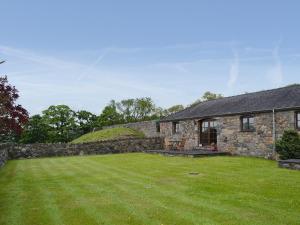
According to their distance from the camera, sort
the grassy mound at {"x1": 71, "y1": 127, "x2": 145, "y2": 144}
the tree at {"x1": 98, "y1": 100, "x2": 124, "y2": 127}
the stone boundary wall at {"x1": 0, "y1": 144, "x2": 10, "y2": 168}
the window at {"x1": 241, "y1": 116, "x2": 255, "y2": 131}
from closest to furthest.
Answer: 1. the stone boundary wall at {"x1": 0, "y1": 144, "x2": 10, "y2": 168}
2. the window at {"x1": 241, "y1": 116, "x2": 255, "y2": 131}
3. the grassy mound at {"x1": 71, "y1": 127, "x2": 145, "y2": 144}
4. the tree at {"x1": 98, "y1": 100, "x2": 124, "y2": 127}

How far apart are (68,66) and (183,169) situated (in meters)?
13.9

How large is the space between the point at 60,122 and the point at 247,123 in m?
33.0

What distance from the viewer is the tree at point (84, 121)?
47.5 m

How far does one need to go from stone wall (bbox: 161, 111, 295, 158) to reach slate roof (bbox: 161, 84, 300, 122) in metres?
0.38

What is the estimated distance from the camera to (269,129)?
1738cm

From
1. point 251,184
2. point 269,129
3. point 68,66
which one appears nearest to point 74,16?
point 68,66

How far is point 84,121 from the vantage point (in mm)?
48406

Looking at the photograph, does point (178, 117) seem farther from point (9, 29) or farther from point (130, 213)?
point (130, 213)

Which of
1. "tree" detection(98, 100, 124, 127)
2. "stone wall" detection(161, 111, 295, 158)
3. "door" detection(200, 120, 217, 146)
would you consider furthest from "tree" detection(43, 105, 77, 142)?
"door" detection(200, 120, 217, 146)

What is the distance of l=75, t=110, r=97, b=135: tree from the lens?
156ft

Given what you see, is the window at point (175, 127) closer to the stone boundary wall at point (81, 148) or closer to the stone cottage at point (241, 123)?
the stone cottage at point (241, 123)

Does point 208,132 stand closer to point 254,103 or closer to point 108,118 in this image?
point 254,103

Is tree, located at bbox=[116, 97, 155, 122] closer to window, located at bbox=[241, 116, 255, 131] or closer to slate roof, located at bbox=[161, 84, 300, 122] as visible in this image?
slate roof, located at bbox=[161, 84, 300, 122]

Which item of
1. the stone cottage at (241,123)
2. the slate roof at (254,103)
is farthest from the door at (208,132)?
the slate roof at (254,103)
